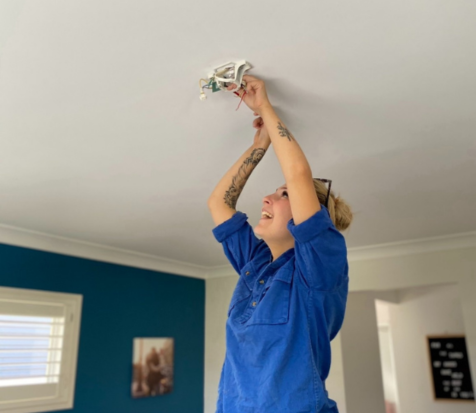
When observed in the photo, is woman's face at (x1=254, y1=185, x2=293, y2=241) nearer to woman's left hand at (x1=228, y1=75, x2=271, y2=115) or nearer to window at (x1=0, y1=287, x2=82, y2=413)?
woman's left hand at (x1=228, y1=75, x2=271, y2=115)

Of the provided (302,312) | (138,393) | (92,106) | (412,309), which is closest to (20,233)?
(138,393)

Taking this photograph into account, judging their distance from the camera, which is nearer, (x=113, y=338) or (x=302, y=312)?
(x=302, y=312)

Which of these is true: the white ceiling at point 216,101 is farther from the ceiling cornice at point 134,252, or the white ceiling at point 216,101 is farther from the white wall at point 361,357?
the white wall at point 361,357

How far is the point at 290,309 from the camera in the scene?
1065 millimetres

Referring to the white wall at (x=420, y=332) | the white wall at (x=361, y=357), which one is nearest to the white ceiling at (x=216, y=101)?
the white wall at (x=361, y=357)

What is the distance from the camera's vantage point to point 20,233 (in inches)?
109

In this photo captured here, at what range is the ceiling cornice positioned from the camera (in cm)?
279

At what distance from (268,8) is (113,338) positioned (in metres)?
2.83

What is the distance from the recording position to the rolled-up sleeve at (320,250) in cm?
101

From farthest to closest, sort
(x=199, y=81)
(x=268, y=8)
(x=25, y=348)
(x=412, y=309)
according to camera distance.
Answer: (x=412, y=309)
(x=25, y=348)
(x=199, y=81)
(x=268, y=8)

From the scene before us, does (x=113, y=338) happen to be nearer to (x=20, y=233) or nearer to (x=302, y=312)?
(x=20, y=233)

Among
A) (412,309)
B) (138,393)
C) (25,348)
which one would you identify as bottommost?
(138,393)

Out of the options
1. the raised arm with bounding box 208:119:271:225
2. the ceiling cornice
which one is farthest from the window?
the raised arm with bounding box 208:119:271:225

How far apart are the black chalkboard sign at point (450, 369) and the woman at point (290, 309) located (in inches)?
150
